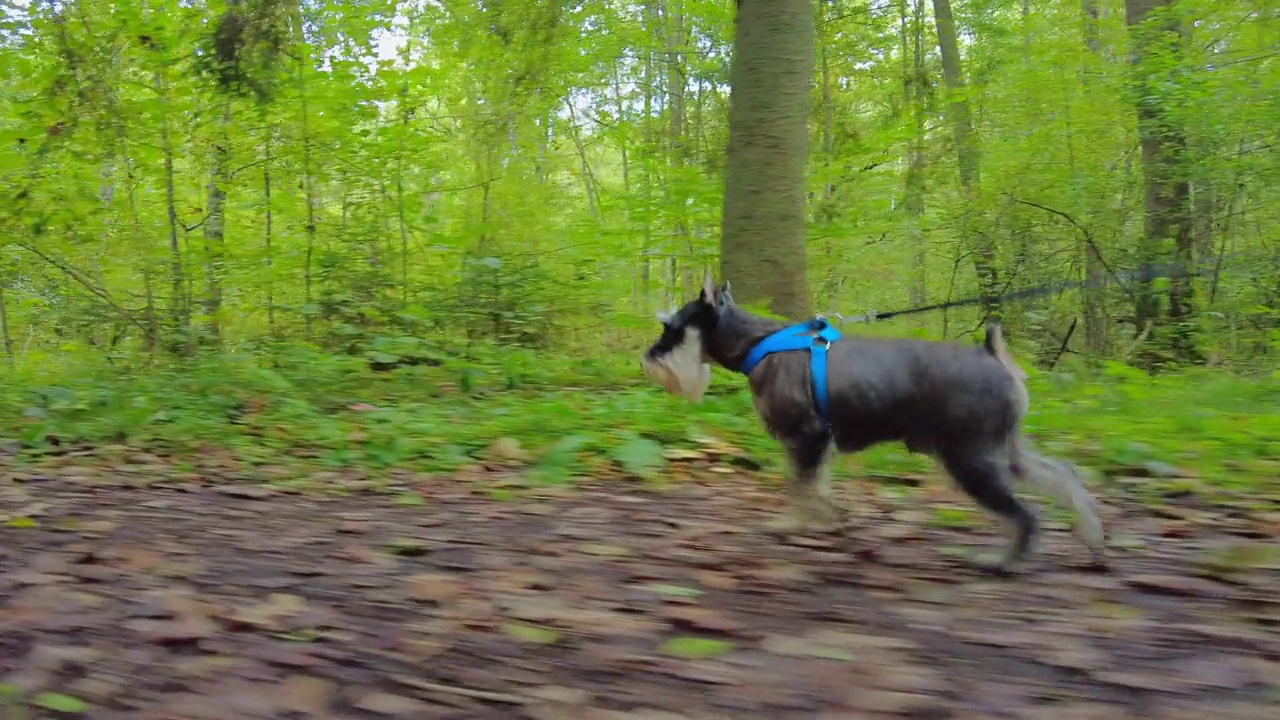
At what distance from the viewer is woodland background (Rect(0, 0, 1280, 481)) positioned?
9.52 meters

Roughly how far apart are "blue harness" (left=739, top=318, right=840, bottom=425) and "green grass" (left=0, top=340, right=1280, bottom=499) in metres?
1.65

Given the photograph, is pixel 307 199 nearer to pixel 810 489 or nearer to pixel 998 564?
pixel 810 489

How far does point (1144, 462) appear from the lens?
552cm

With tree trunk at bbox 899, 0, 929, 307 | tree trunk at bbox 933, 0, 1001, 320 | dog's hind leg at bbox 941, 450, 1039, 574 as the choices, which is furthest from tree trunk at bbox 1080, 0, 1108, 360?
dog's hind leg at bbox 941, 450, 1039, 574

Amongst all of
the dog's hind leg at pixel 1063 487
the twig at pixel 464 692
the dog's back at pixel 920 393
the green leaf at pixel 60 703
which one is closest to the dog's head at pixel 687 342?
the dog's back at pixel 920 393

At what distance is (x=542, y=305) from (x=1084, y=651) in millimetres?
8583

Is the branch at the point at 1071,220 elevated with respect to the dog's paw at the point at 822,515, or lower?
elevated

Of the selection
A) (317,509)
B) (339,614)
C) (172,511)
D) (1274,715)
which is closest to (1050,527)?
(1274,715)

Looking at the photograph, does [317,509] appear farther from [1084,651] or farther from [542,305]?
[542,305]

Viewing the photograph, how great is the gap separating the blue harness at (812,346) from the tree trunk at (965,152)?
28.7 ft

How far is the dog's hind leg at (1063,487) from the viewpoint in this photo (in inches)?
144

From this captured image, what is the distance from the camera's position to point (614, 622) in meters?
3.08

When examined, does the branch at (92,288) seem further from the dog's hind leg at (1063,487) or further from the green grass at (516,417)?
the dog's hind leg at (1063,487)

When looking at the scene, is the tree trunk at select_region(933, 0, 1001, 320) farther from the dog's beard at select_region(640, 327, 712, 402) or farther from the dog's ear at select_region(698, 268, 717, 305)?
the dog's ear at select_region(698, 268, 717, 305)
